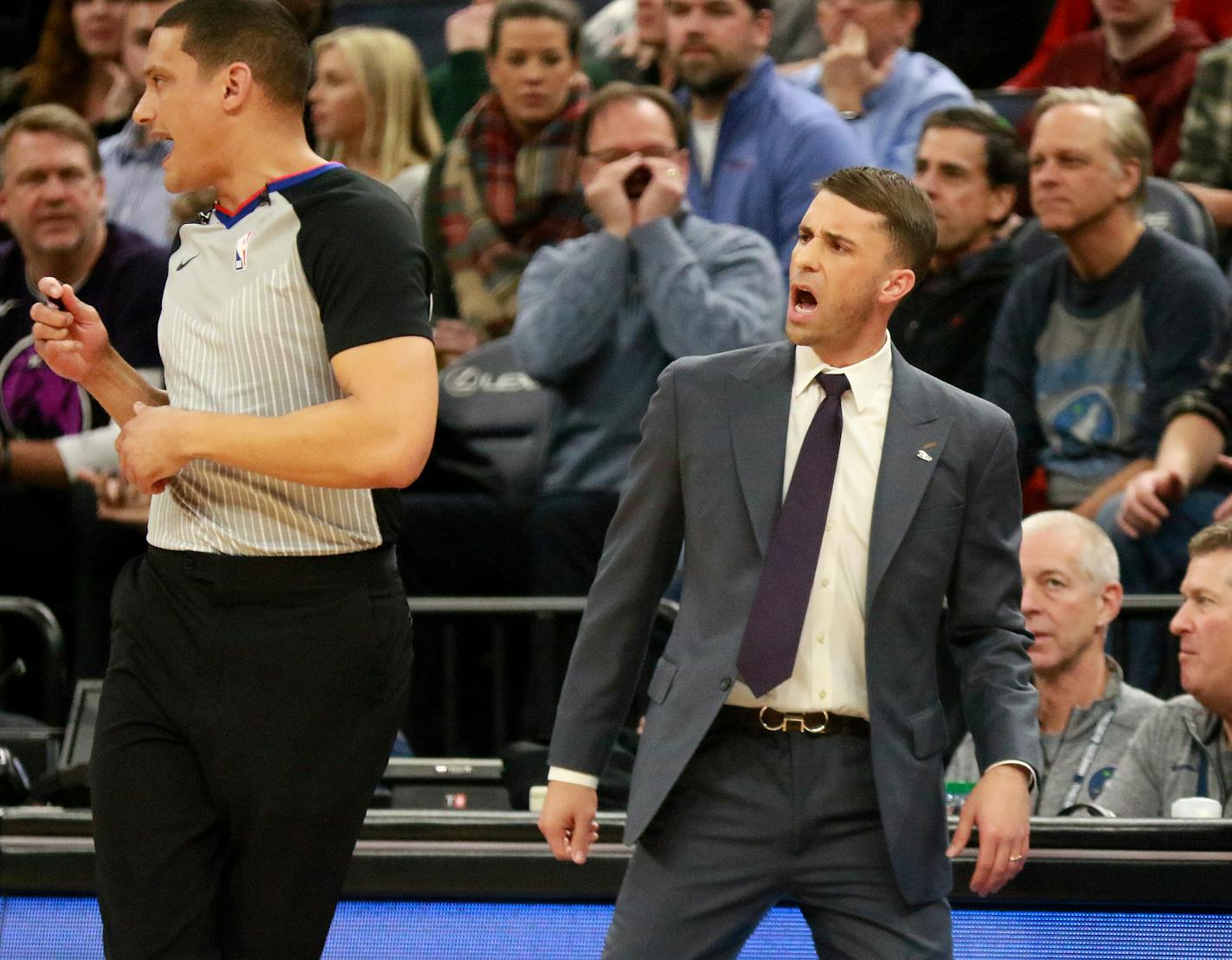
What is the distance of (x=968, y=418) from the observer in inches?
111

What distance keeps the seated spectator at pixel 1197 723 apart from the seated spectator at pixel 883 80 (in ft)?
9.09

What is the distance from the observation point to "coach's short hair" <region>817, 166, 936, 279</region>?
276cm

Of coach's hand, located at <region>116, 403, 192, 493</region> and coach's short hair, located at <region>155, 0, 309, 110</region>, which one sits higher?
coach's short hair, located at <region>155, 0, 309, 110</region>

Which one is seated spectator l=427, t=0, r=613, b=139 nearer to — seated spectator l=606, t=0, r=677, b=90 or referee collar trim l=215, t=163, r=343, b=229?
seated spectator l=606, t=0, r=677, b=90

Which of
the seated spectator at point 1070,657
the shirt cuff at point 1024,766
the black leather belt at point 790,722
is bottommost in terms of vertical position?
the seated spectator at point 1070,657

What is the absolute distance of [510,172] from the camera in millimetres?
6199

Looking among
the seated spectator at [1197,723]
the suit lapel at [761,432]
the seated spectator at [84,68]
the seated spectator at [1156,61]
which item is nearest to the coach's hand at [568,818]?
the suit lapel at [761,432]

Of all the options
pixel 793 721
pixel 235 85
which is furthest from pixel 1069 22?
pixel 235 85

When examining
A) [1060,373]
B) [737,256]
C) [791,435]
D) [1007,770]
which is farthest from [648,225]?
[1007,770]

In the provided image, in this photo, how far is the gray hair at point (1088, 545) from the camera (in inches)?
170

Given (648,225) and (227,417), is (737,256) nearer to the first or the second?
(648,225)

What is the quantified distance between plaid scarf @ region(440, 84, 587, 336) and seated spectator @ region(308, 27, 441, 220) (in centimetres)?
33

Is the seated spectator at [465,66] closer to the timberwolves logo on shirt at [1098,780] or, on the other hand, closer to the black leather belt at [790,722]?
the timberwolves logo on shirt at [1098,780]

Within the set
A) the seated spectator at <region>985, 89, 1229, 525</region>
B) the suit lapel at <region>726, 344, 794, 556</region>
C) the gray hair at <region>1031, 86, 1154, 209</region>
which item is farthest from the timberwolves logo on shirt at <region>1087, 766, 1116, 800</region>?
the gray hair at <region>1031, 86, 1154, 209</region>
